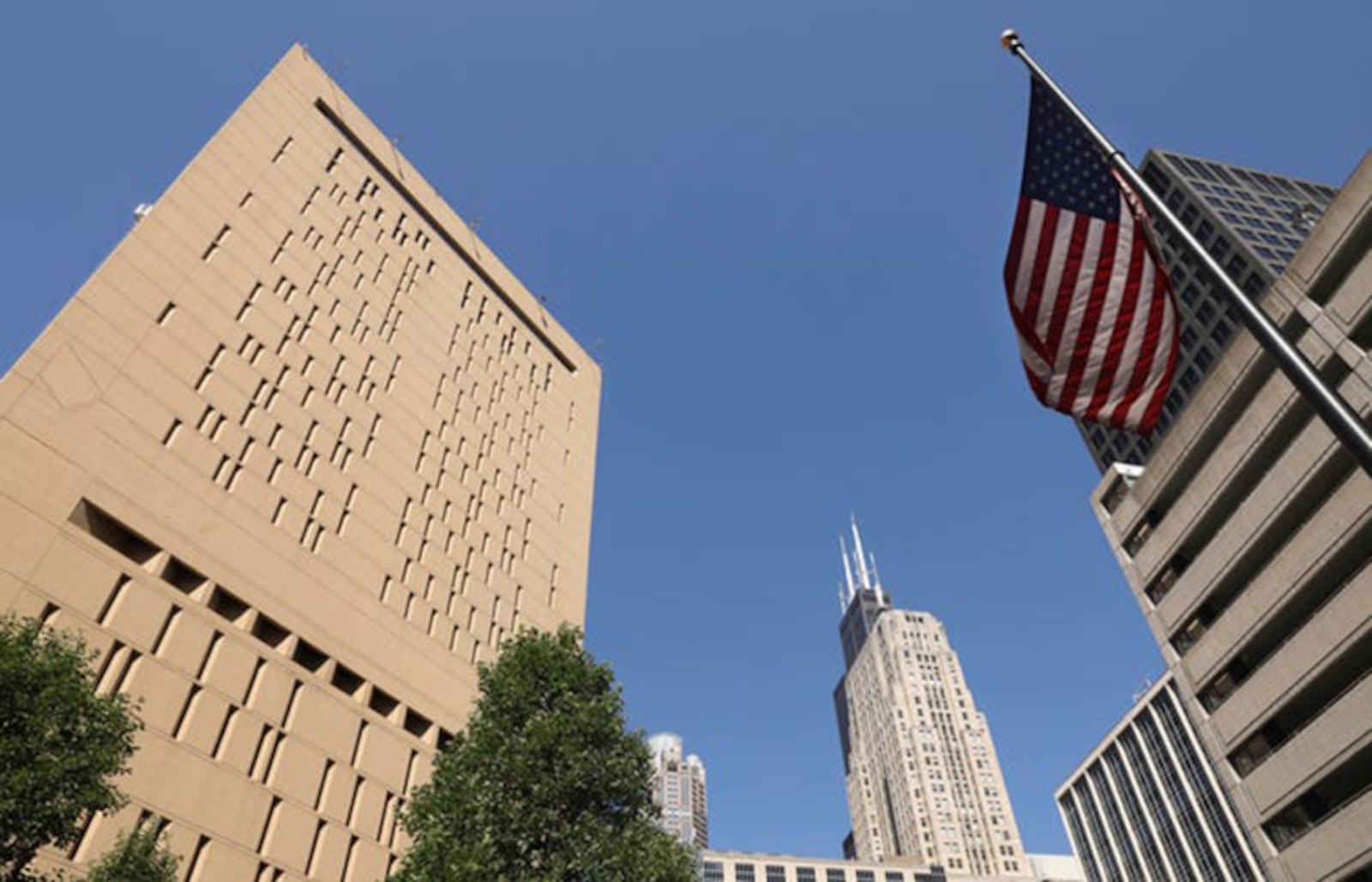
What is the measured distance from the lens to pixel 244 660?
36000 mm

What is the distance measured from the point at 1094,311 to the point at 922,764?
161114 mm

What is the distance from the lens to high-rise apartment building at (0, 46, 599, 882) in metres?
31.9

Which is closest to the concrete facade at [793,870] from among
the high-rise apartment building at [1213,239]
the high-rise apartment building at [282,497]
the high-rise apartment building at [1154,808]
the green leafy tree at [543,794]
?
the high-rise apartment building at [1154,808]

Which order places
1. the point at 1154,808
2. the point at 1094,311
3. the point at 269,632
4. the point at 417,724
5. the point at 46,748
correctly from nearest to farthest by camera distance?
the point at 1094,311 < the point at 46,748 < the point at 269,632 < the point at 417,724 < the point at 1154,808

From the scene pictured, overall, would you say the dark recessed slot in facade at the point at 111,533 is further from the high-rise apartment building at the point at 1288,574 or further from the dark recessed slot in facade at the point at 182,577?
the high-rise apartment building at the point at 1288,574

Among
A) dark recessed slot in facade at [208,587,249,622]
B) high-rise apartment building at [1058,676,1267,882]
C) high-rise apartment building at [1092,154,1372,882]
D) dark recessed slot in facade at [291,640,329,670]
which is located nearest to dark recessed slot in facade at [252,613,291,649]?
dark recessed slot in facade at [208,587,249,622]

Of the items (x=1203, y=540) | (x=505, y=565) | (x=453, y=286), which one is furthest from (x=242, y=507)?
(x=1203, y=540)

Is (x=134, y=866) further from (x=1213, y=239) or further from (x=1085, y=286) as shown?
(x=1213, y=239)

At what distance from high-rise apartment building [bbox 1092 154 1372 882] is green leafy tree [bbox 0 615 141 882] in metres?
35.5

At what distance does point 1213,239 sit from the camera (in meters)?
89.6

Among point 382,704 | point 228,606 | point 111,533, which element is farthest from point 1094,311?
point 382,704

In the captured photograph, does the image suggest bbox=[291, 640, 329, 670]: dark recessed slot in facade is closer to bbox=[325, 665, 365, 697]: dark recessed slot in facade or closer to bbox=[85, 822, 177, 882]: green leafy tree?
bbox=[325, 665, 365, 697]: dark recessed slot in facade

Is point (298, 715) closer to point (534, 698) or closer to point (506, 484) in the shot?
point (534, 698)

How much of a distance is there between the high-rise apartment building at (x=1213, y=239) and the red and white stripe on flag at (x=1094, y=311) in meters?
74.9
